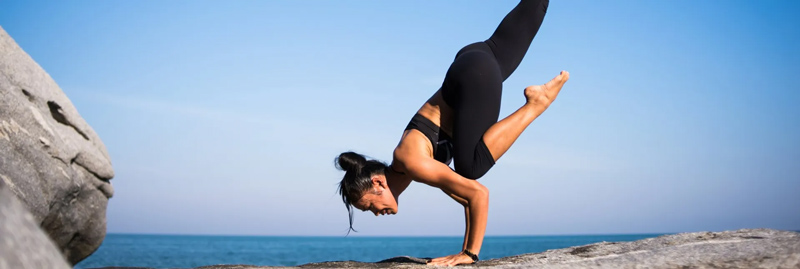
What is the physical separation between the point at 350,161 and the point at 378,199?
12.5 inches

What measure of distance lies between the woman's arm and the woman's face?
284 mm

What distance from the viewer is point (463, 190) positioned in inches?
154

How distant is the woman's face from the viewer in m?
4.07

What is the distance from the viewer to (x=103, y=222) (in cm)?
718

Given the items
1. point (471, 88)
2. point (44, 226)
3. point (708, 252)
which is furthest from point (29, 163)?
point (708, 252)

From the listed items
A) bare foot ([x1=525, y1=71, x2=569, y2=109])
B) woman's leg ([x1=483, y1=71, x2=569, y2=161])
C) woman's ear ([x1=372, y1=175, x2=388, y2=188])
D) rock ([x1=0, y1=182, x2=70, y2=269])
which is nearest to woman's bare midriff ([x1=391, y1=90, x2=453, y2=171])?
woman's ear ([x1=372, y1=175, x2=388, y2=188])

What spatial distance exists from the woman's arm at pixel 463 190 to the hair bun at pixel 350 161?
0.42 meters

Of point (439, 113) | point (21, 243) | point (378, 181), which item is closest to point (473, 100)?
point (439, 113)

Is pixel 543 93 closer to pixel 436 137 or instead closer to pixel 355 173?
pixel 436 137

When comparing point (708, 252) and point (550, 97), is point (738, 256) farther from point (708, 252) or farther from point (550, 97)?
point (550, 97)

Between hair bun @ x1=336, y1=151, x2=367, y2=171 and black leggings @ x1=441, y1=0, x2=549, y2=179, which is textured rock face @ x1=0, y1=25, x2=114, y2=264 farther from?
black leggings @ x1=441, y1=0, x2=549, y2=179

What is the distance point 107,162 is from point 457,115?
187 inches

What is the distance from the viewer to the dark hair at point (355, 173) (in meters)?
4.06

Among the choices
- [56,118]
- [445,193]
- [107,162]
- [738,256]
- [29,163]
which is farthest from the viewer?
[107,162]
